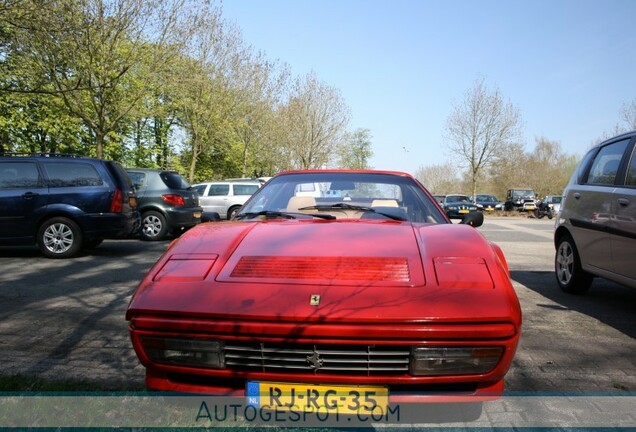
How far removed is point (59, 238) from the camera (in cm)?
850

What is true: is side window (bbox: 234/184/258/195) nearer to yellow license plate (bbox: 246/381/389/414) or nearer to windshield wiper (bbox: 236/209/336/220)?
windshield wiper (bbox: 236/209/336/220)

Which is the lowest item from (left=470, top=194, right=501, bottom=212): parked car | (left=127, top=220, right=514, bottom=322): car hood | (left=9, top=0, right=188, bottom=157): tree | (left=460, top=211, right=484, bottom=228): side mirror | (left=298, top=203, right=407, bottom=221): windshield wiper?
(left=470, top=194, right=501, bottom=212): parked car

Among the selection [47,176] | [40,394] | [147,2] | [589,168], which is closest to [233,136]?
[147,2]

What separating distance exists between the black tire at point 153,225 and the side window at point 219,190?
5.49 m

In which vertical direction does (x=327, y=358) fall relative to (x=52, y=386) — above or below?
above

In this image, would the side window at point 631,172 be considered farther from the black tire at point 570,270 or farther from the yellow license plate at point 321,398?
the yellow license plate at point 321,398

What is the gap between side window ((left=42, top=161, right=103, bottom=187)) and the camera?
869cm

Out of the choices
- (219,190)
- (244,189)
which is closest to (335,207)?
(244,189)

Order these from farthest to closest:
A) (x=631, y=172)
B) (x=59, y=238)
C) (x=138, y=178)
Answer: (x=138, y=178) < (x=59, y=238) < (x=631, y=172)

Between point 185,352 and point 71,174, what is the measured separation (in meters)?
7.78

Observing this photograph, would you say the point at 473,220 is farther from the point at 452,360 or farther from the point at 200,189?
the point at 200,189

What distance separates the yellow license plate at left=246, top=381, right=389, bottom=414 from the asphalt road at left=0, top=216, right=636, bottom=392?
1366 mm

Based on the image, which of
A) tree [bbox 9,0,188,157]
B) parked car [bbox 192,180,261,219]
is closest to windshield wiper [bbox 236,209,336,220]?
tree [bbox 9,0,188,157]

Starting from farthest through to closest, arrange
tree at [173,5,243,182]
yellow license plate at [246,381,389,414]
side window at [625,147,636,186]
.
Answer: tree at [173,5,243,182]
side window at [625,147,636,186]
yellow license plate at [246,381,389,414]
